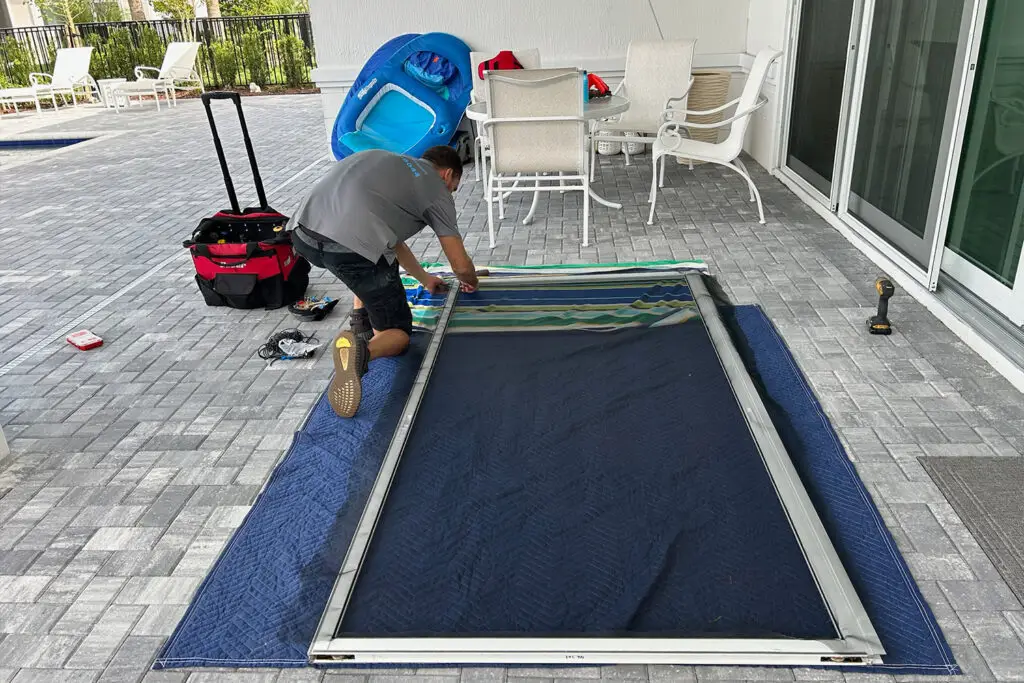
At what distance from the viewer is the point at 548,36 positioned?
7.39 meters

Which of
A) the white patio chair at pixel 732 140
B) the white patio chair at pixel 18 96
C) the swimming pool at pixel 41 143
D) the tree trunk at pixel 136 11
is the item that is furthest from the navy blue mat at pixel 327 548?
the tree trunk at pixel 136 11

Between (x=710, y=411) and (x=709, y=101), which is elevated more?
(x=709, y=101)

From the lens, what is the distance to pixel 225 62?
50.2 feet

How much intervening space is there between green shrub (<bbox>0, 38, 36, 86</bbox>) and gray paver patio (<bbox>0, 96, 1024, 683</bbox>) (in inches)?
416

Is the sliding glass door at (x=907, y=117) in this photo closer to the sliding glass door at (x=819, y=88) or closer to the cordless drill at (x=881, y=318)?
the sliding glass door at (x=819, y=88)

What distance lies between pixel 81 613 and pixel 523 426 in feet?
4.61

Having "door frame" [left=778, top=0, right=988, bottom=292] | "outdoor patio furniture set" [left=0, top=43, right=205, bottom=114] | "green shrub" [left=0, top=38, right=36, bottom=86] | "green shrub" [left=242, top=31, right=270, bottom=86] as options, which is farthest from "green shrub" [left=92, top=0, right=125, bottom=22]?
"door frame" [left=778, top=0, right=988, bottom=292]

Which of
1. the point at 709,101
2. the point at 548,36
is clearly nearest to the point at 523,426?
the point at 709,101

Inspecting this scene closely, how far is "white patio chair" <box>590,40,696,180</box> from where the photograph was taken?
19.8 ft

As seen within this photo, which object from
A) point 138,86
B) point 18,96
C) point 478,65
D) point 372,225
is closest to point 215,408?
point 372,225

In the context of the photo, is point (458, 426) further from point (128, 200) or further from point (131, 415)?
point (128, 200)

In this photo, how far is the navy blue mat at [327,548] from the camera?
5.88ft

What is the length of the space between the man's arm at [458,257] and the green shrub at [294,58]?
44.6 feet

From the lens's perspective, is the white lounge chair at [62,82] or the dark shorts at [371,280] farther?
the white lounge chair at [62,82]
